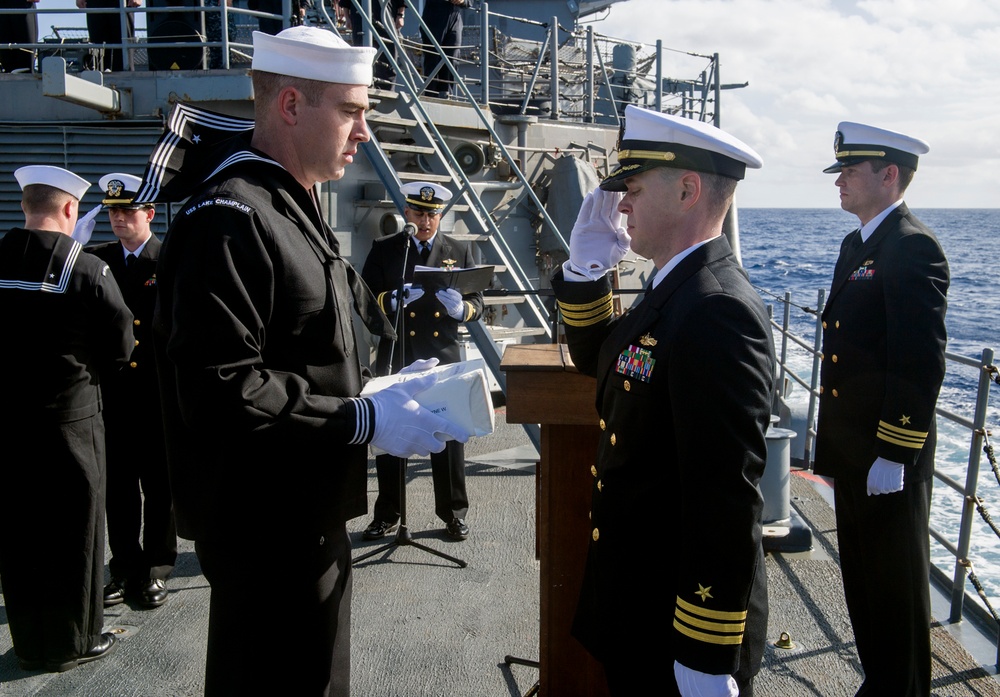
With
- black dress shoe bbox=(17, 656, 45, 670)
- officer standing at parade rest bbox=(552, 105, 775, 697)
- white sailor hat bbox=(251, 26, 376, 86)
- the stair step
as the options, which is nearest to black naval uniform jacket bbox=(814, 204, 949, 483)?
officer standing at parade rest bbox=(552, 105, 775, 697)

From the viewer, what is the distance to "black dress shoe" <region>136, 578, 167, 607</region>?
3988 mm

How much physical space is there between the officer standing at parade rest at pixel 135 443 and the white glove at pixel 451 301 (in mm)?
1659

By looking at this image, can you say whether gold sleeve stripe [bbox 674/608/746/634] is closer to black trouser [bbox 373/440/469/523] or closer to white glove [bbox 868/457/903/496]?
white glove [bbox 868/457/903/496]

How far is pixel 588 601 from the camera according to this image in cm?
207

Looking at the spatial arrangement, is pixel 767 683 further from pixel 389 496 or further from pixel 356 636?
pixel 389 496

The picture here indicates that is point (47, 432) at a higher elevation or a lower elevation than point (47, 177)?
lower

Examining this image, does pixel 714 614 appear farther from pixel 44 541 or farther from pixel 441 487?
pixel 441 487

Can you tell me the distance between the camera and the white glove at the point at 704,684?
5.59 ft

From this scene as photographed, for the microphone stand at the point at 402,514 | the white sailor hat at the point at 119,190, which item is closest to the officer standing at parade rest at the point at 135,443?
the white sailor hat at the point at 119,190

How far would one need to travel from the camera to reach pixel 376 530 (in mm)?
4859

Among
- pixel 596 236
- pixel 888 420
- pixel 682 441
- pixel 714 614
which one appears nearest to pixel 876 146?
pixel 888 420

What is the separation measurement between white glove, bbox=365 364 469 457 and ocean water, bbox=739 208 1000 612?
6.72 feet

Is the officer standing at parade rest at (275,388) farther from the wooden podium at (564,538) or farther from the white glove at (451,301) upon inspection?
the white glove at (451,301)

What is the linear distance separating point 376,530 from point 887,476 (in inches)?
116
